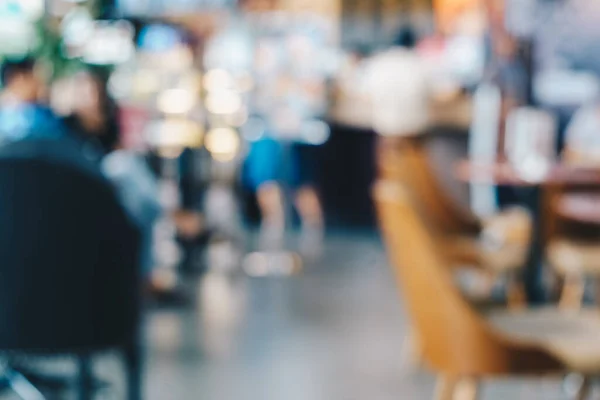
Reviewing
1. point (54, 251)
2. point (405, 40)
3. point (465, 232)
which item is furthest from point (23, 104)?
point (405, 40)

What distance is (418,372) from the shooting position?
14.4 ft

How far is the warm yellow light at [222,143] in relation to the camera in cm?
838

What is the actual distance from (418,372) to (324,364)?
1.41 ft

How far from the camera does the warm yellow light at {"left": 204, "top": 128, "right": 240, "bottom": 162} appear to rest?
8383mm

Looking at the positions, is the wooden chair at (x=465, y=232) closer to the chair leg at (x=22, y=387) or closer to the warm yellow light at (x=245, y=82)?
the chair leg at (x=22, y=387)

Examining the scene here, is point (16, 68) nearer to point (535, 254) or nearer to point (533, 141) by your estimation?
point (533, 141)

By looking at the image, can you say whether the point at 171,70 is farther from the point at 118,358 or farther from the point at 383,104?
the point at 118,358

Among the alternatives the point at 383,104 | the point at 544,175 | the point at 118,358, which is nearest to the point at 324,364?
the point at 118,358

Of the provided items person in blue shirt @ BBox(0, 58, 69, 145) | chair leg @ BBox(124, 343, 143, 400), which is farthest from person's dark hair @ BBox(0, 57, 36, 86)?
chair leg @ BBox(124, 343, 143, 400)

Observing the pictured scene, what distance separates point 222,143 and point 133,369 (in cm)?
552

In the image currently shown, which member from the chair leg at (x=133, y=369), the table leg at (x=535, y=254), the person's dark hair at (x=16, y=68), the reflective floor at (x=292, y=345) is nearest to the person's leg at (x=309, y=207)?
the reflective floor at (x=292, y=345)

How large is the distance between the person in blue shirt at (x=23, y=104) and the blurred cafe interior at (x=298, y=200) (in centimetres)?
1

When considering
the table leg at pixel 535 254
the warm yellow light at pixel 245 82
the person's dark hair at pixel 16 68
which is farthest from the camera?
the warm yellow light at pixel 245 82

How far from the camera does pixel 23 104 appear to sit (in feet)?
15.3
